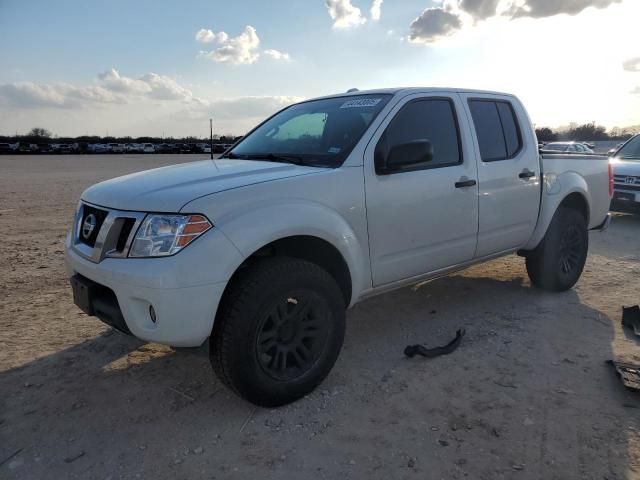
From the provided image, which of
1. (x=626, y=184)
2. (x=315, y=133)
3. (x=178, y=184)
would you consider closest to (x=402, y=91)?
(x=315, y=133)

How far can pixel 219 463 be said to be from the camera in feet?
8.46

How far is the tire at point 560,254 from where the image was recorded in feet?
16.4

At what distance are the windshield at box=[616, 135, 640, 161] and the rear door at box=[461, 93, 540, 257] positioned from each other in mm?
6983

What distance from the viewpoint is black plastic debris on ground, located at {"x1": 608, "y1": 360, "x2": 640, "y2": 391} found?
318cm

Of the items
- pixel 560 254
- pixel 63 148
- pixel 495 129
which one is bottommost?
pixel 560 254

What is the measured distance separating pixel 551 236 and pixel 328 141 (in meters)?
2.61

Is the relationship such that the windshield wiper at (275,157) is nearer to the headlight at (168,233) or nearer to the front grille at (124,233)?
the headlight at (168,233)

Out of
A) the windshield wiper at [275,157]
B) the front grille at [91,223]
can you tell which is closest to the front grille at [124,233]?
the front grille at [91,223]

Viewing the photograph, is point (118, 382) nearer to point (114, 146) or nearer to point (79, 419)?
point (79, 419)

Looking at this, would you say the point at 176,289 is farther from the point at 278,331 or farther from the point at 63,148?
the point at 63,148

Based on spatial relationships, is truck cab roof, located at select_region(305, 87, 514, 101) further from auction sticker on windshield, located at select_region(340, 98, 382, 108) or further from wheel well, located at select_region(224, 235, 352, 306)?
wheel well, located at select_region(224, 235, 352, 306)

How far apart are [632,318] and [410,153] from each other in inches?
100

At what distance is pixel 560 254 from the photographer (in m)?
5.10

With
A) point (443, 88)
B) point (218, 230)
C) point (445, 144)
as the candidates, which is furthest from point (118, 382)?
point (443, 88)
